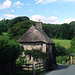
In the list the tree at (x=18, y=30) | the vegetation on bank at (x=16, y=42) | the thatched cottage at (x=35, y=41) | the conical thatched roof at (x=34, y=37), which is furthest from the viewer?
the tree at (x=18, y=30)

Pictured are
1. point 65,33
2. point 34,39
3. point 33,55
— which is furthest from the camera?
point 65,33

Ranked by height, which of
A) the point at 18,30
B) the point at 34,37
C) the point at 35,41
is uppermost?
the point at 18,30

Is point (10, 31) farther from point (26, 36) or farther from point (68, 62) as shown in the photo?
point (26, 36)

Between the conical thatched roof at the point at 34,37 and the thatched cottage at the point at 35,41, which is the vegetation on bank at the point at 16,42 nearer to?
the thatched cottage at the point at 35,41

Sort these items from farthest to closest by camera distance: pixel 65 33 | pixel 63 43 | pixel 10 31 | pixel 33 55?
pixel 65 33 < pixel 63 43 < pixel 10 31 < pixel 33 55

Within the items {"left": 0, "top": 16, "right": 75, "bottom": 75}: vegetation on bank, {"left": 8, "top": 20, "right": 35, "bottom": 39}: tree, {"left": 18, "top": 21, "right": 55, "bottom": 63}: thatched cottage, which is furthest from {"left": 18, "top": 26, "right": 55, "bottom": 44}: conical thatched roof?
{"left": 8, "top": 20, "right": 35, "bottom": 39}: tree

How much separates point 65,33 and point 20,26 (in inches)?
1813

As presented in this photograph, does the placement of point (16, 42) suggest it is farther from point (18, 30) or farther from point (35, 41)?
point (18, 30)

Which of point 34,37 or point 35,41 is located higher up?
point 34,37

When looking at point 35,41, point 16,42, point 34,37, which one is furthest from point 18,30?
point 16,42

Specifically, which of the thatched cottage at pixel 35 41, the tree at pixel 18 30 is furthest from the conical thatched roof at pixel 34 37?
the tree at pixel 18 30

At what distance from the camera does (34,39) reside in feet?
98.3

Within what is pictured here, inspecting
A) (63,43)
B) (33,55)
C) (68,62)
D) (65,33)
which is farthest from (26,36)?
(65,33)

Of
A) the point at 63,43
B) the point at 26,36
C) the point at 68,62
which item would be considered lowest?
the point at 68,62
